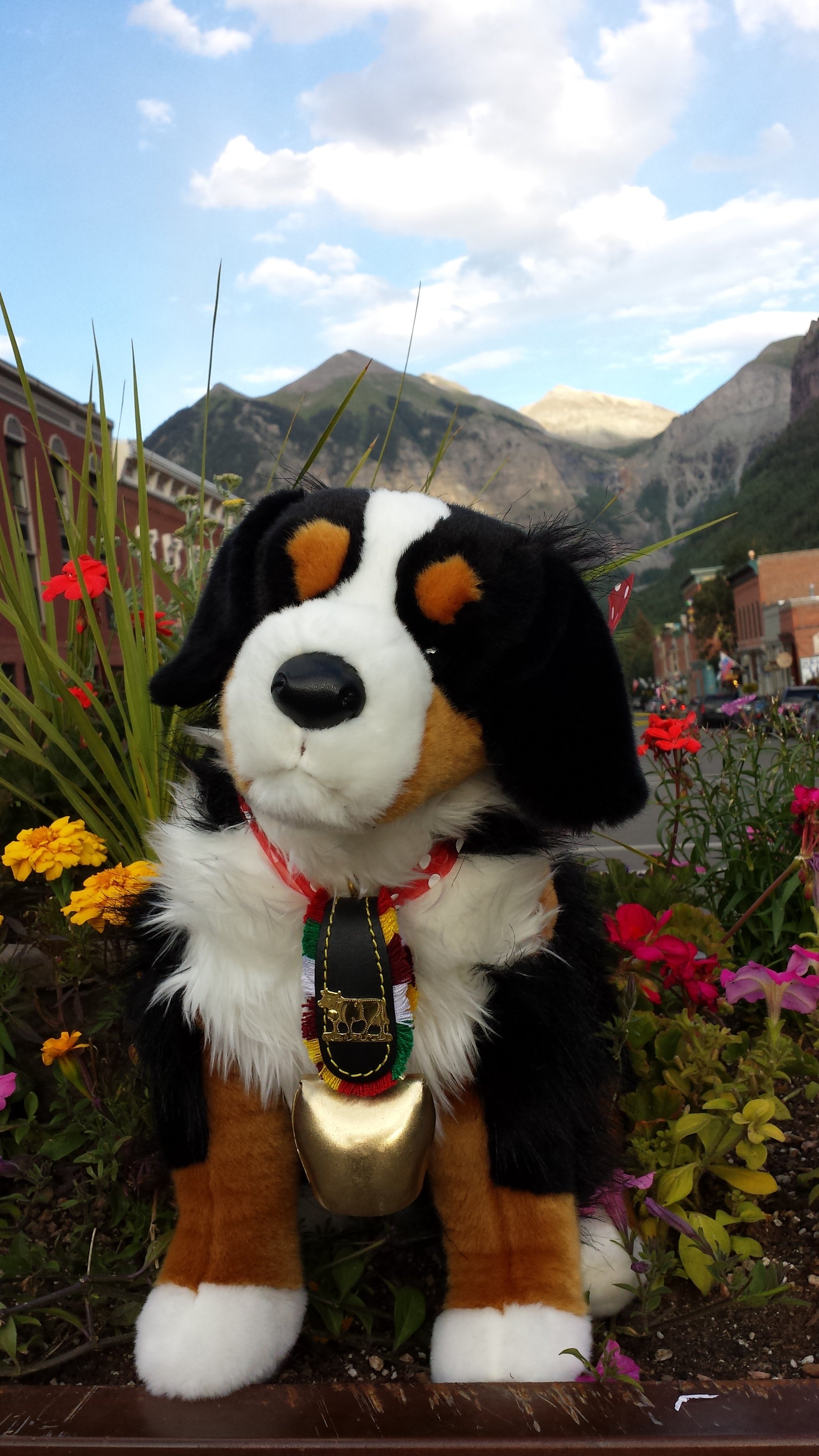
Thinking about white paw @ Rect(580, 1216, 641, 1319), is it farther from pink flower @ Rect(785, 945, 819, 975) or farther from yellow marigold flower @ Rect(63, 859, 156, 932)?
yellow marigold flower @ Rect(63, 859, 156, 932)

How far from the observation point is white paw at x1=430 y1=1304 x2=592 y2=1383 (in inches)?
40.3

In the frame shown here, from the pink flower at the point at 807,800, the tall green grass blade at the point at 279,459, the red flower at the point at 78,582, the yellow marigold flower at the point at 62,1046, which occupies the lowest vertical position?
the yellow marigold flower at the point at 62,1046

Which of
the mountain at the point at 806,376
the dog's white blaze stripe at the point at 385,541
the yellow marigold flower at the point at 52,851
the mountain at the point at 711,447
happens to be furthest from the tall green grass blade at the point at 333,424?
the mountain at the point at 711,447

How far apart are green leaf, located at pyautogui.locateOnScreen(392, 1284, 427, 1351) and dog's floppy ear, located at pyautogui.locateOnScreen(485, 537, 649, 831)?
0.67m

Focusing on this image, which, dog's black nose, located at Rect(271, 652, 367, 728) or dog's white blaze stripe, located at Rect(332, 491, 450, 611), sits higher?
dog's white blaze stripe, located at Rect(332, 491, 450, 611)

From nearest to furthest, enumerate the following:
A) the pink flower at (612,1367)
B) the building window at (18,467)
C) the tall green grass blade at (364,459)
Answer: the pink flower at (612,1367) → the tall green grass blade at (364,459) → the building window at (18,467)

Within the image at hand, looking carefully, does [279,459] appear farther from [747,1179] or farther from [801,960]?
[747,1179]

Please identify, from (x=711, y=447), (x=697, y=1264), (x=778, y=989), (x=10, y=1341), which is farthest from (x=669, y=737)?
(x=711, y=447)

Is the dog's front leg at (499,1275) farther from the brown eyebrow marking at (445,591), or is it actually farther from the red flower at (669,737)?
the red flower at (669,737)

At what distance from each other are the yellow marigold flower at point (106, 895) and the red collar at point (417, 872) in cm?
37

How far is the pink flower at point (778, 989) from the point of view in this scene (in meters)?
1.45

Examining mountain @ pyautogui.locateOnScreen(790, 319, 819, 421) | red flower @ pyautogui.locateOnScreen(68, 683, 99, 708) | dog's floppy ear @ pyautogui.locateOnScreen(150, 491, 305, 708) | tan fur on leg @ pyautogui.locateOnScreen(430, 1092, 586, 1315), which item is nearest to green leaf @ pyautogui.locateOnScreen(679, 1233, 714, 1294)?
tan fur on leg @ pyautogui.locateOnScreen(430, 1092, 586, 1315)

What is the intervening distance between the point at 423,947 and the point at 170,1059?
35 cm

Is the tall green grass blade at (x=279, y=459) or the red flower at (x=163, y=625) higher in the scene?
the tall green grass blade at (x=279, y=459)
